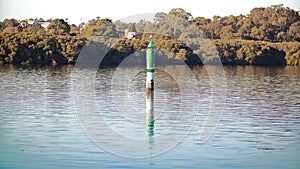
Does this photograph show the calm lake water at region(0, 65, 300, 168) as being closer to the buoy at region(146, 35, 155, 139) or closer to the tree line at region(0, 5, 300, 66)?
the buoy at region(146, 35, 155, 139)

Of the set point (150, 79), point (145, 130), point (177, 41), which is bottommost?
point (145, 130)

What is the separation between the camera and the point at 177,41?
74375mm

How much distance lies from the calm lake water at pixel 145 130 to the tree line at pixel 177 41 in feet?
133

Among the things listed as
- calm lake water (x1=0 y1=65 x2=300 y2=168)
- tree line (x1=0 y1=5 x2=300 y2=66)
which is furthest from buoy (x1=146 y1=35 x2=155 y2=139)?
tree line (x1=0 y1=5 x2=300 y2=66)

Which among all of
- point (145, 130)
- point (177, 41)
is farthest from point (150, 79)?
point (177, 41)

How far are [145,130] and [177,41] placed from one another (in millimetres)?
56888

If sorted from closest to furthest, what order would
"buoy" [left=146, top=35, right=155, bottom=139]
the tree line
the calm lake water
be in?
the calm lake water, "buoy" [left=146, top=35, right=155, bottom=139], the tree line

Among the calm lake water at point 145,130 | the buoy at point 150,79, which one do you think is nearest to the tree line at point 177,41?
the calm lake water at point 145,130

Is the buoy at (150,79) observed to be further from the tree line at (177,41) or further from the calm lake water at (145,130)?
the tree line at (177,41)

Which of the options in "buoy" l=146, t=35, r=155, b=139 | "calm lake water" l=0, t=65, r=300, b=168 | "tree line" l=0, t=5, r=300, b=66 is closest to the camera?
"calm lake water" l=0, t=65, r=300, b=168

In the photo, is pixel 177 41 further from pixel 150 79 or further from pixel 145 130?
pixel 145 130

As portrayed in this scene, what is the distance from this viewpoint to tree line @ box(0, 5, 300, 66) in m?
70.8

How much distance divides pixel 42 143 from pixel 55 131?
1.88 meters

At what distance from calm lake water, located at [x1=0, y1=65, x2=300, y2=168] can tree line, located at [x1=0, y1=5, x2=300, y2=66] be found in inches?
1602
